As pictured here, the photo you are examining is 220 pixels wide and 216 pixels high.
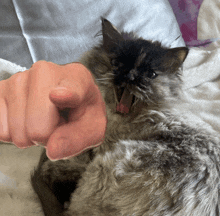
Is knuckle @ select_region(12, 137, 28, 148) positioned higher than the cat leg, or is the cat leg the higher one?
knuckle @ select_region(12, 137, 28, 148)

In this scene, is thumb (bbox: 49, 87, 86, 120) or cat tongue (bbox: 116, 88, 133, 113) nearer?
thumb (bbox: 49, 87, 86, 120)

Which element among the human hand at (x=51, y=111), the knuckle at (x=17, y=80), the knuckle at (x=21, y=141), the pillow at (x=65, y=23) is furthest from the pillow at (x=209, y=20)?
the knuckle at (x=21, y=141)

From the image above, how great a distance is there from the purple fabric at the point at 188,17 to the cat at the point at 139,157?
3.01 feet

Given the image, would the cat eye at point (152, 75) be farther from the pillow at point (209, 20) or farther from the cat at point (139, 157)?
the pillow at point (209, 20)

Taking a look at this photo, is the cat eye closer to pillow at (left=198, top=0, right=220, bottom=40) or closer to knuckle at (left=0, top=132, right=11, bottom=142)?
knuckle at (left=0, top=132, right=11, bottom=142)

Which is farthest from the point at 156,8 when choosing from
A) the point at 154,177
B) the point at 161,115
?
the point at 154,177

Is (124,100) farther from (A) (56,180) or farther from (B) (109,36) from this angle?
(A) (56,180)

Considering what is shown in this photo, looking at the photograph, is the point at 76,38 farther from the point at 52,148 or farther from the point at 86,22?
the point at 52,148

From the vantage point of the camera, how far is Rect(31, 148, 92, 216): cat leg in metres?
0.77

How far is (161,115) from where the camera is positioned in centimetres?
94

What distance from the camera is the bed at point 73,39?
88cm

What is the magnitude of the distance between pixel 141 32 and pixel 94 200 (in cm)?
120

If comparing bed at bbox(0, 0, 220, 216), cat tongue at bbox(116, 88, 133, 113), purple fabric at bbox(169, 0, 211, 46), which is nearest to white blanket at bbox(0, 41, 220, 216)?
bed at bbox(0, 0, 220, 216)

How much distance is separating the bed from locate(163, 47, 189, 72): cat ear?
0.17 metres
